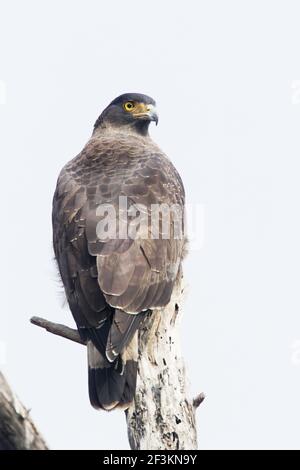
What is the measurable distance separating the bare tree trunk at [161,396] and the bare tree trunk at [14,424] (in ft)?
6.35

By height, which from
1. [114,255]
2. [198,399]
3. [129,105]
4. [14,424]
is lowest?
[198,399]

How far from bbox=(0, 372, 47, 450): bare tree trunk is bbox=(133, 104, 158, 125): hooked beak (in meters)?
6.41

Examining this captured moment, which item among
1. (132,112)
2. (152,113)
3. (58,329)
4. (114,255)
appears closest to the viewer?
(114,255)

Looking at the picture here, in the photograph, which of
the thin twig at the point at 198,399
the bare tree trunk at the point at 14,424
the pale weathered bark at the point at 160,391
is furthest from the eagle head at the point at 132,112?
the bare tree trunk at the point at 14,424

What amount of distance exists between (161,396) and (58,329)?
1315mm

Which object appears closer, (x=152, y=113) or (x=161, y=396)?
(x=161, y=396)

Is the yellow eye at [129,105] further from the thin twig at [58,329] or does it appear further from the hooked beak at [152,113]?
the thin twig at [58,329]

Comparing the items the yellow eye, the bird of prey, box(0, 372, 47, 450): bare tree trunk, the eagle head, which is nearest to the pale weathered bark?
the bird of prey

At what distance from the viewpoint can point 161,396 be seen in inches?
296

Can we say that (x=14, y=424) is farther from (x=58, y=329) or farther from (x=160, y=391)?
(x=58, y=329)

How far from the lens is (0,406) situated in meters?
5.30

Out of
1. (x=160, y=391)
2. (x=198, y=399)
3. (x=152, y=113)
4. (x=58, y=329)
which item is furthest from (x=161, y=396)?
(x=152, y=113)

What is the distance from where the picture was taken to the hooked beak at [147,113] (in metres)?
11.3
